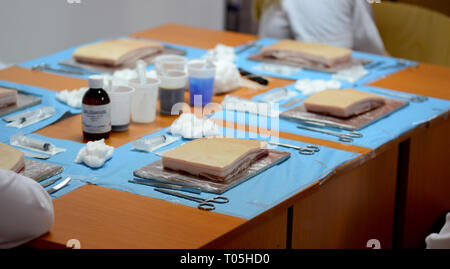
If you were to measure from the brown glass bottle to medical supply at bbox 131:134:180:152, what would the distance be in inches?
3.7

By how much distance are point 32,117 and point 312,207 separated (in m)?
0.85

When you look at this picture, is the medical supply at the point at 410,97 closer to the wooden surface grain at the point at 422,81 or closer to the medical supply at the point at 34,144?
the wooden surface grain at the point at 422,81

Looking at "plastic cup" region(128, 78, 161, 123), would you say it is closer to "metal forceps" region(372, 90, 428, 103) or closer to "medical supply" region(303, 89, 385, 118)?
"medical supply" region(303, 89, 385, 118)

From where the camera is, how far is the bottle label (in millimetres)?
1827

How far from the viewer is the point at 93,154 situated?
5.62ft

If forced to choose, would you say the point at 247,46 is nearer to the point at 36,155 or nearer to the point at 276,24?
the point at 276,24

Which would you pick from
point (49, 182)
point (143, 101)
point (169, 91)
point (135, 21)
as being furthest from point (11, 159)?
point (135, 21)

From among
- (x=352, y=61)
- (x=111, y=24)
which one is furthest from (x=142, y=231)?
(x=111, y=24)

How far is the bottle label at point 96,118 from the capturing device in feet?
5.99

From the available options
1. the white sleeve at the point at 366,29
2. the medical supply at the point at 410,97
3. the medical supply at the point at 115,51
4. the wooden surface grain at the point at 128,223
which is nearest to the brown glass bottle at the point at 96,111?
the wooden surface grain at the point at 128,223

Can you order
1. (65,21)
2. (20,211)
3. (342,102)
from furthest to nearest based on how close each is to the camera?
(65,21) → (342,102) → (20,211)

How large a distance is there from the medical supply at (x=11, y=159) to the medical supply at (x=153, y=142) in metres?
Answer: 0.31

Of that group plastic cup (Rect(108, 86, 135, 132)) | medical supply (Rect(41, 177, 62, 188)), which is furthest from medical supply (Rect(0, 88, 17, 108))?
medical supply (Rect(41, 177, 62, 188))
